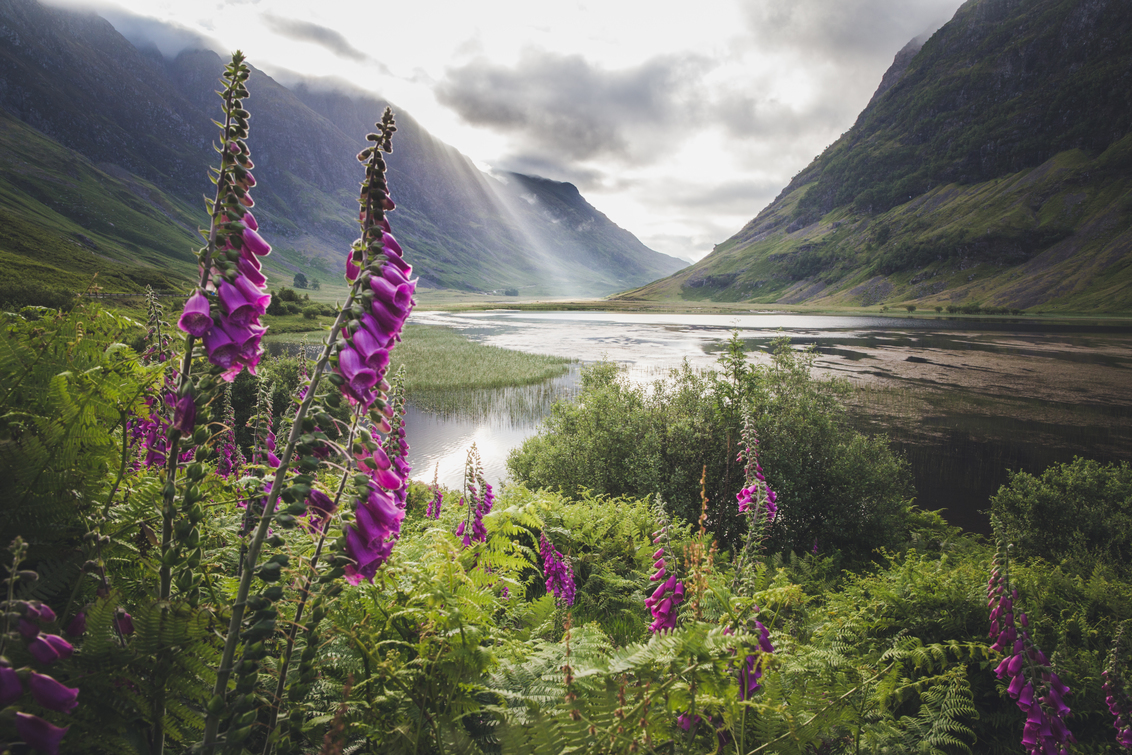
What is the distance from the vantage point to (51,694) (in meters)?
1.48

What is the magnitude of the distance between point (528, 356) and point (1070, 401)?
3765 cm

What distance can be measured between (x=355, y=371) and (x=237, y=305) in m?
0.64

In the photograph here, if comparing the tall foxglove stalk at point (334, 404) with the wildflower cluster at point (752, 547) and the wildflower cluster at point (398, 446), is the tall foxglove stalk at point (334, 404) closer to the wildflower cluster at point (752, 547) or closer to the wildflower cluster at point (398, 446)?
the wildflower cluster at point (398, 446)

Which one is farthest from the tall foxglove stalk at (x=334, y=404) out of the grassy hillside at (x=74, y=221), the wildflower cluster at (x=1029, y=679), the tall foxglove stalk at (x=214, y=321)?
the grassy hillside at (x=74, y=221)

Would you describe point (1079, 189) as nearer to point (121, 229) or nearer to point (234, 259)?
point (234, 259)

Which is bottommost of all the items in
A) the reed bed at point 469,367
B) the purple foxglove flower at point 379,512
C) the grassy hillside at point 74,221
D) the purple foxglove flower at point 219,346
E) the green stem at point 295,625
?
the reed bed at point 469,367

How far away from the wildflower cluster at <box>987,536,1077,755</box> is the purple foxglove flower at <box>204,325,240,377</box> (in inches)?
220

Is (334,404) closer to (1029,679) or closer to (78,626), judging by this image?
(78,626)

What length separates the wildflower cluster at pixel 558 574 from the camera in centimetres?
641

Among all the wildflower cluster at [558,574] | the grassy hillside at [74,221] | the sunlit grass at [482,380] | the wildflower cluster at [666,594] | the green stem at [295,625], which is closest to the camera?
the green stem at [295,625]

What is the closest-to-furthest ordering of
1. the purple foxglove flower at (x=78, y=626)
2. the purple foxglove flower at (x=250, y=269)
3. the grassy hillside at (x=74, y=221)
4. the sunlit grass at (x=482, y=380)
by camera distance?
the purple foxglove flower at (x=78, y=626) < the purple foxglove flower at (x=250, y=269) < the sunlit grass at (x=482, y=380) < the grassy hillside at (x=74, y=221)

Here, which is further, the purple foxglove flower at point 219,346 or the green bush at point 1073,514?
the green bush at point 1073,514

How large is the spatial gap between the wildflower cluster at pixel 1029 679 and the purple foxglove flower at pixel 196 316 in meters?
5.68

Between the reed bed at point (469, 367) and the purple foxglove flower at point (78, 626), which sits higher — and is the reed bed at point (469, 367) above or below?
below
